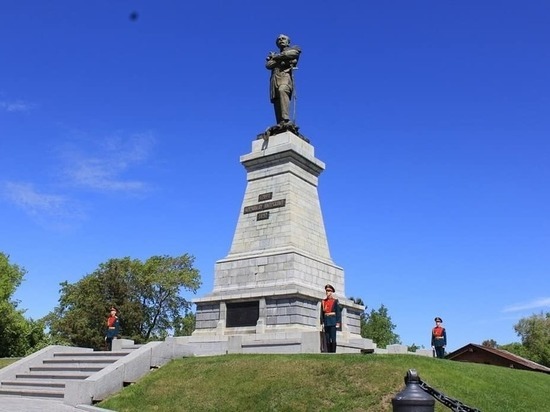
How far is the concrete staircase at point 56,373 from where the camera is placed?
48.1 ft

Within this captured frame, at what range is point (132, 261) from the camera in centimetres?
4816

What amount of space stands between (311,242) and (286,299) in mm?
3331

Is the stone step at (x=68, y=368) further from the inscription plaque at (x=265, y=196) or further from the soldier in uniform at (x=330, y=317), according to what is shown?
the inscription plaque at (x=265, y=196)

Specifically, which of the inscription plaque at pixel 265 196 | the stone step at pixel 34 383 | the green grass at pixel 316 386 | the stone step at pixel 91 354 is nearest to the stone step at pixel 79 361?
the stone step at pixel 91 354

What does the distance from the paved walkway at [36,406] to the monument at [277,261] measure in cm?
533

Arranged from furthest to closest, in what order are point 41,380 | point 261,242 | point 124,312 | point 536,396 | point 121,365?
point 124,312, point 261,242, point 41,380, point 121,365, point 536,396

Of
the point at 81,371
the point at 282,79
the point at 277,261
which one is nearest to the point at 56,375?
the point at 81,371

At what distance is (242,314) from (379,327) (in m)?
32.6

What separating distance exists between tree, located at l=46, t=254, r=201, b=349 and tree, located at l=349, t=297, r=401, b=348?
15035mm

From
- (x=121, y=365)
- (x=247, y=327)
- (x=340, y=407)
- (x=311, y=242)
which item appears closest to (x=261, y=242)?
(x=311, y=242)

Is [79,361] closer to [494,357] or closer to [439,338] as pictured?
[439,338]

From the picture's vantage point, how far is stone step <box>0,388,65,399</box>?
1391 cm

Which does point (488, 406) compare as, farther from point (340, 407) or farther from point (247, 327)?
point (247, 327)

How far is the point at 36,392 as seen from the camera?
47.5 ft
